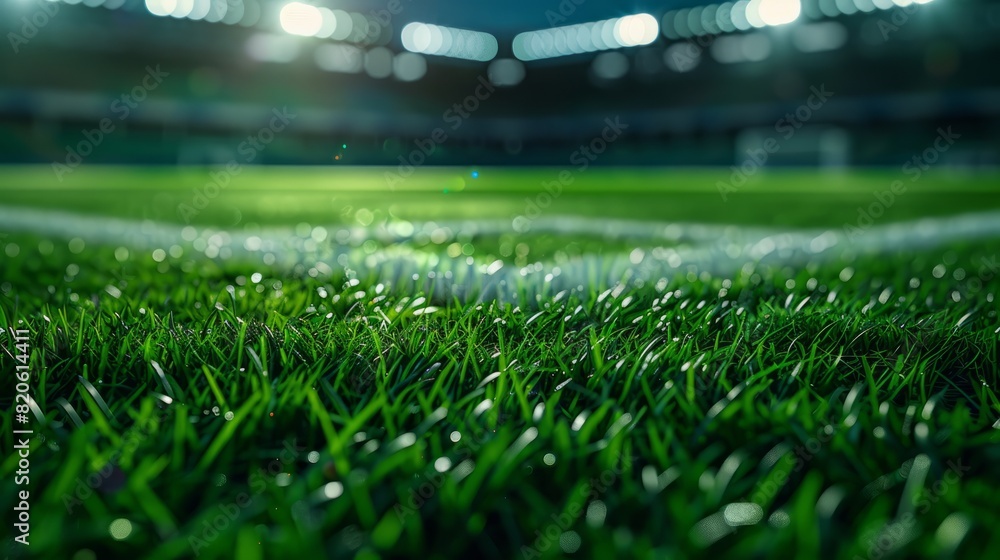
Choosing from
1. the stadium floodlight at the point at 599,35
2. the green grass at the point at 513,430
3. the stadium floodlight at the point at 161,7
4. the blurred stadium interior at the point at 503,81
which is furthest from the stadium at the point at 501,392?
the stadium floodlight at the point at 599,35

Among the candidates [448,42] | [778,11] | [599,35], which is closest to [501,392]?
[778,11]

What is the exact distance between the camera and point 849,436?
0.77 metres

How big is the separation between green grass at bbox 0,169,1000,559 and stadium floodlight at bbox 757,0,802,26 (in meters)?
27.7

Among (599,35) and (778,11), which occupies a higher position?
(778,11)

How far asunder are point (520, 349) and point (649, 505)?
448mm

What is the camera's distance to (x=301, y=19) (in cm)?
2745

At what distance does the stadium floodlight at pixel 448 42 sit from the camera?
30.5m

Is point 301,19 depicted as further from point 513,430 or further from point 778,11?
point 513,430

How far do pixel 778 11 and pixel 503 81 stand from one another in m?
12.3

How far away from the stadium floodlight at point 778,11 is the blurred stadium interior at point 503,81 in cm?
11

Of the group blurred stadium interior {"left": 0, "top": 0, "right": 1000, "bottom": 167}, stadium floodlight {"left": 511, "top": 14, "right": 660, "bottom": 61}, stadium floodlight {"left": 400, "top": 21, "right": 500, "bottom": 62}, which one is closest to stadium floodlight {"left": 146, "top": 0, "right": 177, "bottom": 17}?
blurred stadium interior {"left": 0, "top": 0, "right": 1000, "bottom": 167}

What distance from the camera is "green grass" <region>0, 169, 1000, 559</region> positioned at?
1.99 ft

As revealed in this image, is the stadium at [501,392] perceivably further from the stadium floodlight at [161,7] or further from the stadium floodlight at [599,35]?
the stadium floodlight at [599,35]

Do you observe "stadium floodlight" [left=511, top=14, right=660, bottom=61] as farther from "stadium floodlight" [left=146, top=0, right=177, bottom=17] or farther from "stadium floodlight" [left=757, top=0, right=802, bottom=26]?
"stadium floodlight" [left=146, top=0, right=177, bottom=17]
